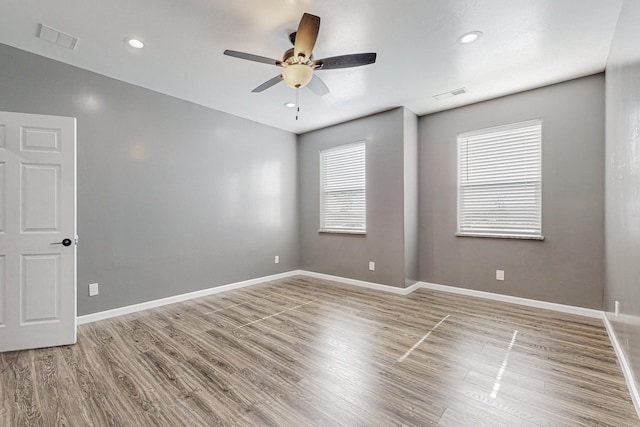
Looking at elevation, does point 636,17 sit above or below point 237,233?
above

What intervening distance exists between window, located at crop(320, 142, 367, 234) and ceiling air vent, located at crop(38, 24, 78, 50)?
11.7 feet

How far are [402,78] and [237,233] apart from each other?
3.22 metres

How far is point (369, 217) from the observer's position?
4641 mm

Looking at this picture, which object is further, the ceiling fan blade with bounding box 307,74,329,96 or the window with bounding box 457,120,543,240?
the window with bounding box 457,120,543,240

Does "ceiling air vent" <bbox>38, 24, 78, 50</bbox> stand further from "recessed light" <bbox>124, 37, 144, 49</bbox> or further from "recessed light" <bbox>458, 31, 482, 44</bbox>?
"recessed light" <bbox>458, 31, 482, 44</bbox>

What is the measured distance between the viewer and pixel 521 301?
3.66m

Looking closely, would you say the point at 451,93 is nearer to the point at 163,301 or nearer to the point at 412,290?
the point at 412,290

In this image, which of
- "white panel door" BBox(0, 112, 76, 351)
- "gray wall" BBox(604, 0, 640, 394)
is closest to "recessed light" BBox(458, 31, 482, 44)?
"gray wall" BBox(604, 0, 640, 394)

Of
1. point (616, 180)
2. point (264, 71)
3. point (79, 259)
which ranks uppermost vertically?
point (264, 71)

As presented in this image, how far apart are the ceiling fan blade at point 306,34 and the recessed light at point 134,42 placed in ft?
4.98

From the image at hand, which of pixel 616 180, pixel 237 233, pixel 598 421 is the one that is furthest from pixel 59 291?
pixel 616 180

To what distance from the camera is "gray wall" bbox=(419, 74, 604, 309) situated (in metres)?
3.24

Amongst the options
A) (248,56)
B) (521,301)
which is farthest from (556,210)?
(248,56)

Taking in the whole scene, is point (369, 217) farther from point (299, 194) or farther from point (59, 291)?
point (59, 291)
